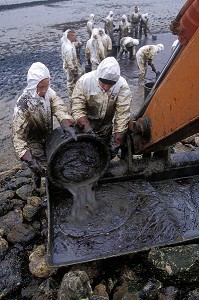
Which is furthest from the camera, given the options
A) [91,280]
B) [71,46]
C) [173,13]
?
[173,13]

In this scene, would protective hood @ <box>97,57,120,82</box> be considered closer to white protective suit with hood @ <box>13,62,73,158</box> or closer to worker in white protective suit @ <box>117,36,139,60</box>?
white protective suit with hood @ <box>13,62,73,158</box>

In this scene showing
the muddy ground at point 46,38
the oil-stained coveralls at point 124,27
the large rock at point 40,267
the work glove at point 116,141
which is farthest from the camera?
the oil-stained coveralls at point 124,27

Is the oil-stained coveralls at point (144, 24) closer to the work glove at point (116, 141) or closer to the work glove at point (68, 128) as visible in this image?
the work glove at point (116, 141)

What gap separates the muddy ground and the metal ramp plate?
2.62 meters

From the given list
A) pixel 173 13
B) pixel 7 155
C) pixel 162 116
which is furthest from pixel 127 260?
pixel 173 13

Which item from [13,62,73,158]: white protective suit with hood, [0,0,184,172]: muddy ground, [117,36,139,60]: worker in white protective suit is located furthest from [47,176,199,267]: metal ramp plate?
[117,36,139,60]: worker in white protective suit

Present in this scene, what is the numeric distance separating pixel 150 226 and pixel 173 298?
0.94m

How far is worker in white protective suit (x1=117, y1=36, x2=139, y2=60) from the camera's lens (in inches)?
498

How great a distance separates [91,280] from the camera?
3488 millimetres

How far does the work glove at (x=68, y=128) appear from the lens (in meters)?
3.79

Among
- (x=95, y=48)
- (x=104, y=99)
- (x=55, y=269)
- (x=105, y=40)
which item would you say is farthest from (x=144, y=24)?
(x=55, y=269)

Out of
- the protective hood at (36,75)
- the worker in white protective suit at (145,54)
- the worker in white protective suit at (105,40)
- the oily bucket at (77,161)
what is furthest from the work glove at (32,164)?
the worker in white protective suit at (105,40)

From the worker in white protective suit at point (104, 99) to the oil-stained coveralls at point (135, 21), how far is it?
44.4 feet

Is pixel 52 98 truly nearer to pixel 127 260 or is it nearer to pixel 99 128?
pixel 99 128
